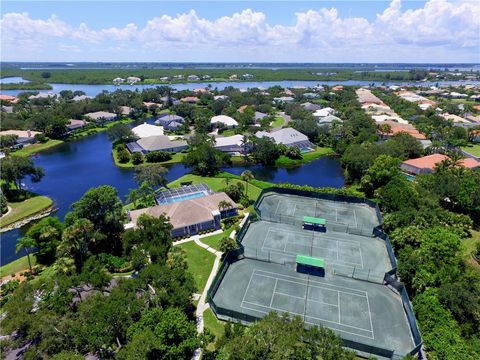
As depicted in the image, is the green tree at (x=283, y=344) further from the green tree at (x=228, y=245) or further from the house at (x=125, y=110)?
the house at (x=125, y=110)

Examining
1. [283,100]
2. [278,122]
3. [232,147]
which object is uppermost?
[283,100]

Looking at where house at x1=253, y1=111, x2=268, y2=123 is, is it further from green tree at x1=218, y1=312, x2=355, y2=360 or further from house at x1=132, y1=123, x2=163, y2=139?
green tree at x1=218, y1=312, x2=355, y2=360

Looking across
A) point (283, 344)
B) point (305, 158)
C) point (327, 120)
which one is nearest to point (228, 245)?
point (283, 344)

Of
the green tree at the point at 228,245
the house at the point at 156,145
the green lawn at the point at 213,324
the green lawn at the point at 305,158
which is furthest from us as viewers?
the house at the point at 156,145

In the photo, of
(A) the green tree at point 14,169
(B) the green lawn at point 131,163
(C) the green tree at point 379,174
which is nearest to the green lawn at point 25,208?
(A) the green tree at point 14,169

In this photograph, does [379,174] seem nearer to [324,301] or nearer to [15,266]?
[324,301]

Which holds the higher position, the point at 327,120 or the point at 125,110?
the point at 125,110

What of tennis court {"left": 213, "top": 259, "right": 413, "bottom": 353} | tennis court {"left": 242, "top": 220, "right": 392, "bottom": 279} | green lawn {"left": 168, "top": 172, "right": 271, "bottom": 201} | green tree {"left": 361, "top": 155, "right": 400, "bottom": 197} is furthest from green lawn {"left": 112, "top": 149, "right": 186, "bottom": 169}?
tennis court {"left": 213, "top": 259, "right": 413, "bottom": 353}
